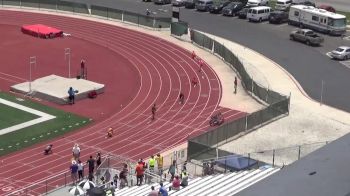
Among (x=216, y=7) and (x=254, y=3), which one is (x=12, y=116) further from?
(x=254, y=3)

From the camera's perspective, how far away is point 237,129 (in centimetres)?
4312

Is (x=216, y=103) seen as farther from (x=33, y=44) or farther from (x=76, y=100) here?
(x=33, y=44)

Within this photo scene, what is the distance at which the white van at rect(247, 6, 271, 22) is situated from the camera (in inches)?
3039

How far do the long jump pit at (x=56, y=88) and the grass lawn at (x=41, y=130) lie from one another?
1274mm

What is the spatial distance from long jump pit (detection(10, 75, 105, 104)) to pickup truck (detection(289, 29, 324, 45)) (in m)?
24.5

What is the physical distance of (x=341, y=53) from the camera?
63.2m

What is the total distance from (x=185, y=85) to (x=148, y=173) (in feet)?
66.6

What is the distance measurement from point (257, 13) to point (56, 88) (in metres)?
32.0

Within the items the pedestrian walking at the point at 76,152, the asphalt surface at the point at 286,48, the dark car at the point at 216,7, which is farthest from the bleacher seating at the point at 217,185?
the dark car at the point at 216,7

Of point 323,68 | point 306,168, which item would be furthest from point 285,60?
point 306,168

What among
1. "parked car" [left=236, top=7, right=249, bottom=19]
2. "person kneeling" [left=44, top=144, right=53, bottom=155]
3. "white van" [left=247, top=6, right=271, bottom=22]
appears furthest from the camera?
"parked car" [left=236, top=7, right=249, bottom=19]

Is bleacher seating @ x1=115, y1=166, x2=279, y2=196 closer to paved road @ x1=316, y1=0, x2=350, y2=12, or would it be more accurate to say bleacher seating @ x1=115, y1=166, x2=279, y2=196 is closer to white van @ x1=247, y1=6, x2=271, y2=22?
white van @ x1=247, y1=6, x2=271, y2=22

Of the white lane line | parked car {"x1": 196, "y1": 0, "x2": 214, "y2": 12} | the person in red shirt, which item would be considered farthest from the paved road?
the person in red shirt

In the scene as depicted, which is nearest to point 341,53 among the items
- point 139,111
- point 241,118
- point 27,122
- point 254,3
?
point 254,3
